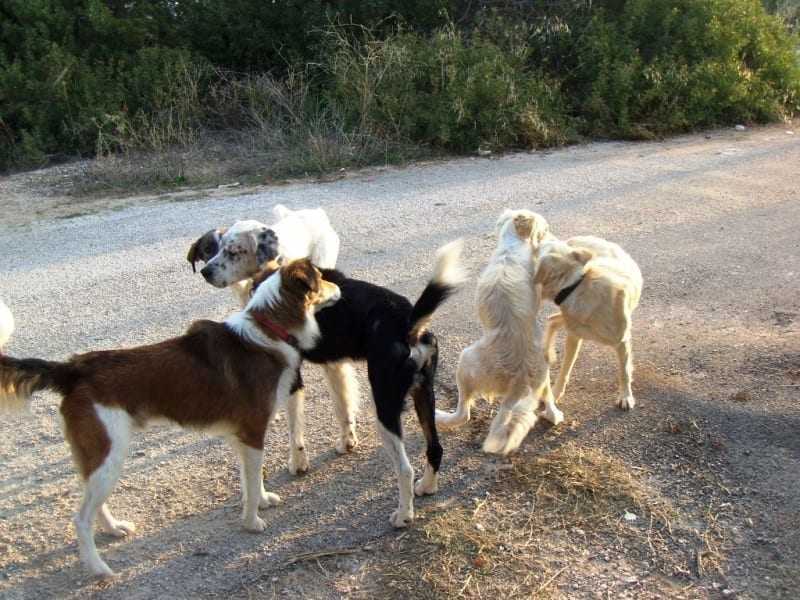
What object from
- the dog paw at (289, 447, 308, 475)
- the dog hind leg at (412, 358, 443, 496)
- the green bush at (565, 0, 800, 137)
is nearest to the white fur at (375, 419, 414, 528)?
the dog hind leg at (412, 358, 443, 496)

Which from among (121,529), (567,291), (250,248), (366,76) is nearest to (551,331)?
(567,291)

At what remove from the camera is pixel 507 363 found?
4414 mm

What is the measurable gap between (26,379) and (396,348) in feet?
5.61

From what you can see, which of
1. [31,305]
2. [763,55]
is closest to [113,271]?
[31,305]

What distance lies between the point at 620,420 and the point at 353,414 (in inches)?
63.8

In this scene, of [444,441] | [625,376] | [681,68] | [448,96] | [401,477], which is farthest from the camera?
[681,68]

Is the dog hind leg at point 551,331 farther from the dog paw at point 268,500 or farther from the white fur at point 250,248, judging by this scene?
the dog paw at point 268,500

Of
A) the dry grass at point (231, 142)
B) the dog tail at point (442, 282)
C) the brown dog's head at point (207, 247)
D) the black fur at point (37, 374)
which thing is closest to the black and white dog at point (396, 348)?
the dog tail at point (442, 282)

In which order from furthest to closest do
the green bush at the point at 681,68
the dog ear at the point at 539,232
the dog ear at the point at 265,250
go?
the green bush at the point at 681,68 → the dog ear at the point at 539,232 → the dog ear at the point at 265,250

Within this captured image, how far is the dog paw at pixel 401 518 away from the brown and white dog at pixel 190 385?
67 centimetres

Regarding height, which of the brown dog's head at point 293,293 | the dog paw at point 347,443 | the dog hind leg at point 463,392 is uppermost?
the brown dog's head at point 293,293

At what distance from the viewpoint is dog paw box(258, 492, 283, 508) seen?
163 inches

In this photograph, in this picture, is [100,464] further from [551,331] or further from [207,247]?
[551,331]

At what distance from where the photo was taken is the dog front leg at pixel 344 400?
14.8ft
